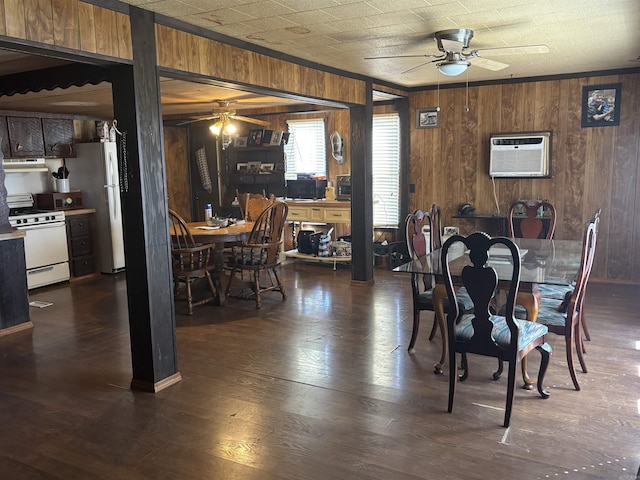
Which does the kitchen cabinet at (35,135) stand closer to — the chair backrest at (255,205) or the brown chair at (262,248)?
the chair backrest at (255,205)

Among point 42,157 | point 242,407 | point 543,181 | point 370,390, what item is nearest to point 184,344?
point 242,407

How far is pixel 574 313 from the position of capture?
329 centimetres

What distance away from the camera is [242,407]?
3131mm

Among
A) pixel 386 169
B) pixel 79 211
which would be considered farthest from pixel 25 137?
pixel 386 169

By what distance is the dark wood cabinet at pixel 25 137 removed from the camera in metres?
6.43

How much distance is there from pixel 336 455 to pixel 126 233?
1.77 meters

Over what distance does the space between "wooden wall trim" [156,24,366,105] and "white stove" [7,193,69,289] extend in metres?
3.64

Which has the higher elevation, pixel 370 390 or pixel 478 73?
pixel 478 73

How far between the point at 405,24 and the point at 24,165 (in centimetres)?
516

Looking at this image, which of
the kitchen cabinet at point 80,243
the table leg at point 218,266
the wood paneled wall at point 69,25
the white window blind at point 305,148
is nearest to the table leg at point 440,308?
the wood paneled wall at point 69,25

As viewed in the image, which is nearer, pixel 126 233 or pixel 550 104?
pixel 126 233

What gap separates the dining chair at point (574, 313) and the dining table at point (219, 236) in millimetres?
2997

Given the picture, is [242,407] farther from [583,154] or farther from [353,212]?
[583,154]

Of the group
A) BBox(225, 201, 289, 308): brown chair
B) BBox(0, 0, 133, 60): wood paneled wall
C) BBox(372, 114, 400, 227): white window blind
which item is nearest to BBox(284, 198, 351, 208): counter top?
BBox(372, 114, 400, 227): white window blind
